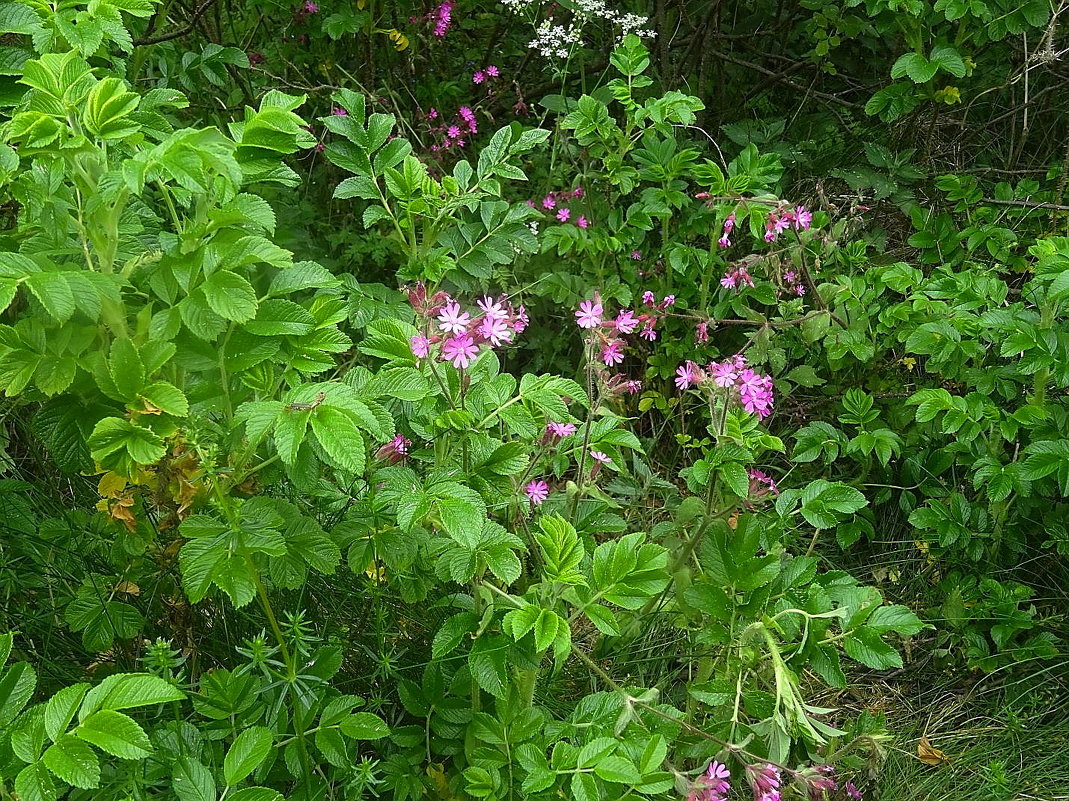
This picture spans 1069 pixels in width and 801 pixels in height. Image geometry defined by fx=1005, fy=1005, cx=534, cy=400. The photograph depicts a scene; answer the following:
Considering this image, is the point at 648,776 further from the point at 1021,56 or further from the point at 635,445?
the point at 1021,56

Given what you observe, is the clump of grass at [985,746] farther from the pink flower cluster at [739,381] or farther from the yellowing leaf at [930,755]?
the pink flower cluster at [739,381]

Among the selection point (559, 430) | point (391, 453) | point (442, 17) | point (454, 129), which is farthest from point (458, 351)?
point (442, 17)

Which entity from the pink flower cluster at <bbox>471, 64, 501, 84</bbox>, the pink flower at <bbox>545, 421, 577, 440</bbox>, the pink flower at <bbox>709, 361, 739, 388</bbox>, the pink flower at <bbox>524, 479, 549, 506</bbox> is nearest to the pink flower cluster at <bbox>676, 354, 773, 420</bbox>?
the pink flower at <bbox>709, 361, 739, 388</bbox>

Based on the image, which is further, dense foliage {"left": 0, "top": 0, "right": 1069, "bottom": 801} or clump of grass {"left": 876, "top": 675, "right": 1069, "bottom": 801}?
clump of grass {"left": 876, "top": 675, "right": 1069, "bottom": 801}

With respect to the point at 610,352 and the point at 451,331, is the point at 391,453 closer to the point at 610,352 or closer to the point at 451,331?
the point at 451,331

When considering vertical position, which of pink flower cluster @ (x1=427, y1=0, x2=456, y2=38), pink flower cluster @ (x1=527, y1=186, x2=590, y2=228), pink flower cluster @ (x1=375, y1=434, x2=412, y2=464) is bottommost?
pink flower cluster @ (x1=527, y1=186, x2=590, y2=228)

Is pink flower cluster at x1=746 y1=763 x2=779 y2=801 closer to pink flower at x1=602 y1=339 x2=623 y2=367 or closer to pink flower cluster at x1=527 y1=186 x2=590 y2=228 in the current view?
pink flower at x1=602 y1=339 x2=623 y2=367

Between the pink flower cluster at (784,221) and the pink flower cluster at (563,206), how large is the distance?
53cm

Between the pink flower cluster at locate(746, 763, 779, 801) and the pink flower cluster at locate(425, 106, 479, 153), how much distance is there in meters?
2.17

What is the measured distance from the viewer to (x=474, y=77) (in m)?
3.27

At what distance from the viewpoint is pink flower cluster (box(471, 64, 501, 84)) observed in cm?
323

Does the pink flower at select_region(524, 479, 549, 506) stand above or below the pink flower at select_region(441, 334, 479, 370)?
below

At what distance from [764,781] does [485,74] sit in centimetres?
259

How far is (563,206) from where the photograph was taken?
9.74ft
